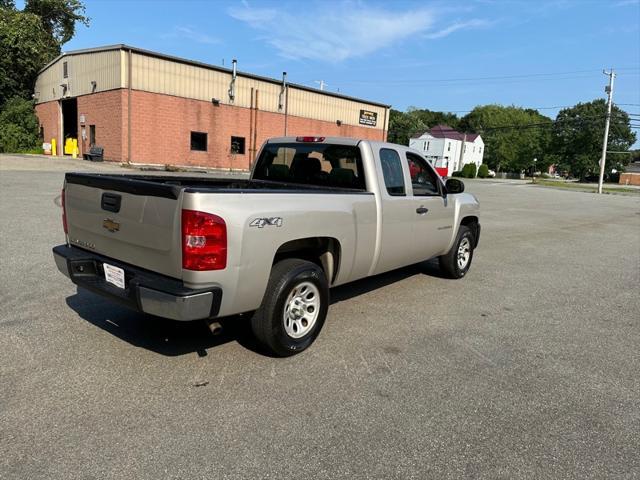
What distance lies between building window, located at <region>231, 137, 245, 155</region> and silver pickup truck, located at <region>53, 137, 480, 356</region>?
2855cm

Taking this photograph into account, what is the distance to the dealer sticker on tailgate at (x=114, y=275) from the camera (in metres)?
3.75

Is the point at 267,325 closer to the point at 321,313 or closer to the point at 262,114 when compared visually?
the point at 321,313

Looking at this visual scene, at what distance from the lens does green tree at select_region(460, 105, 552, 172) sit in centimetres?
9650

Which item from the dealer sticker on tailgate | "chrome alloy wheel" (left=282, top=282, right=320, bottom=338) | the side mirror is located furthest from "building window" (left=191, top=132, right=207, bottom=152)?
"chrome alloy wheel" (left=282, top=282, right=320, bottom=338)

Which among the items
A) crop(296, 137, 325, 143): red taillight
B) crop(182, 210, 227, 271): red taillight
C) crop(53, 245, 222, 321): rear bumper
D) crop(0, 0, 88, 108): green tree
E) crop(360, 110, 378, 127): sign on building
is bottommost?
crop(53, 245, 222, 321): rear bumper

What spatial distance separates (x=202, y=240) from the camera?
130 inches

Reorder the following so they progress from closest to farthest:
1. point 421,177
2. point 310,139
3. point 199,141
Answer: point 310,139 < point 421,177 < point 199,141

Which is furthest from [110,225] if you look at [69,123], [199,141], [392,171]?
[69,123]

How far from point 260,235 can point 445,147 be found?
8029 cm

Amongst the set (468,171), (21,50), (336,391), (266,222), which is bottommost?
(336,391)

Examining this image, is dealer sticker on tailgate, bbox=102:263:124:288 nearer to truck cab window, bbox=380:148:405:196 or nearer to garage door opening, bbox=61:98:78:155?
truck cab window, bbox=380:148:405:196

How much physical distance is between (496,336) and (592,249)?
730cm

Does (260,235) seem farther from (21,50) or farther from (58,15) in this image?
(58,15)

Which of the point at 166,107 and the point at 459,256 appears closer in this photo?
the point at 459,256
